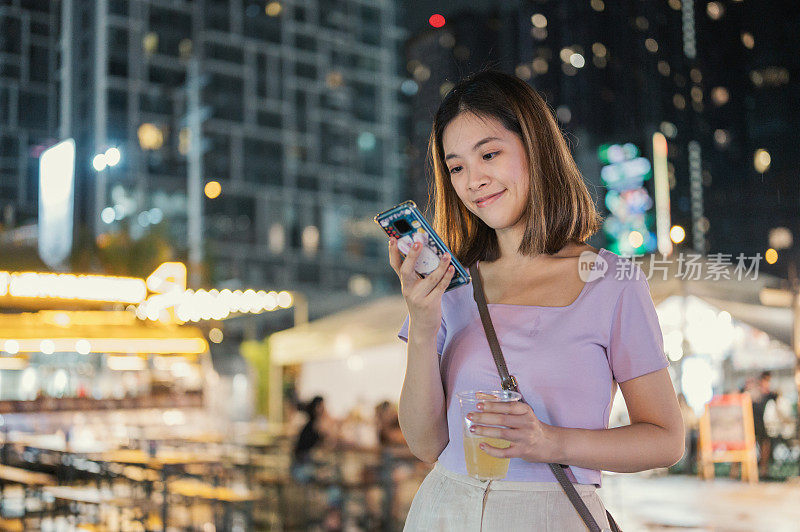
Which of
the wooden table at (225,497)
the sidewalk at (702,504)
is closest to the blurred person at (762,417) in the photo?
the sidewalk at (702,504)

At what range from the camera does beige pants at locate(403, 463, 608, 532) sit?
1.12 m

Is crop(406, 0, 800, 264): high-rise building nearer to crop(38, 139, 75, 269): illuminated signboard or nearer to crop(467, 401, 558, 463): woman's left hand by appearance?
crop(38, 139, 75, 269): illuminated signboard

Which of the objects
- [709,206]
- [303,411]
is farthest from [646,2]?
[303,411]

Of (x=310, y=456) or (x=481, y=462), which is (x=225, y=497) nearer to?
(x=310, y=456)

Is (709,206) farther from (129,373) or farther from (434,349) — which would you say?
(129,373)

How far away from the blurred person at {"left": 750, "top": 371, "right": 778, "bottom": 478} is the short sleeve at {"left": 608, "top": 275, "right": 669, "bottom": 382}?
746 cm

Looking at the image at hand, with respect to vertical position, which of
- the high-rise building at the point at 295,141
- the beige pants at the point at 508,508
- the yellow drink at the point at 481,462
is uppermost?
the high-rise building at the point at 295,141

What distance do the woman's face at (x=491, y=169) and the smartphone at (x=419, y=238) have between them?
0.45 ft

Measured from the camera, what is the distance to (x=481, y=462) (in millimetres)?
1110

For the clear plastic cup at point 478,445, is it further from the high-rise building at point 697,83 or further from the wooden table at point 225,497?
the wooden table at point 225,497

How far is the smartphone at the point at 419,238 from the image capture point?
1175 mm

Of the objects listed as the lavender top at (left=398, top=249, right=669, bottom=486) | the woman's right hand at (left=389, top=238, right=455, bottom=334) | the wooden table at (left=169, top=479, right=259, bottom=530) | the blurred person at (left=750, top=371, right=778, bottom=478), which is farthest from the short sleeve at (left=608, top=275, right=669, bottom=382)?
the blurred person at (left=750, top=371, right=778, bottom=478)

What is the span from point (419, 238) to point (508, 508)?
1.35ft

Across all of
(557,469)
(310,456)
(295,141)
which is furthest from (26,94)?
(295,141)
